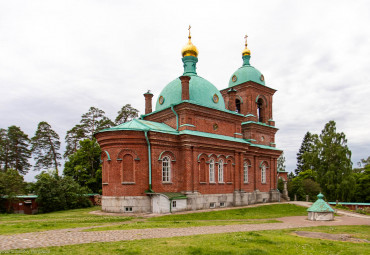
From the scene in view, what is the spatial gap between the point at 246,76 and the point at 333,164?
16086 mm

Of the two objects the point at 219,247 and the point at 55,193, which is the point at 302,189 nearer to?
the point at 55,193

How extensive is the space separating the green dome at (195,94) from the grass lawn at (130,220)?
8.28 m

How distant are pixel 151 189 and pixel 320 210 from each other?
9.88 m

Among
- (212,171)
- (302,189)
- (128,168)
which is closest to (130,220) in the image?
(128,168)

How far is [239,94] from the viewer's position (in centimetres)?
2895

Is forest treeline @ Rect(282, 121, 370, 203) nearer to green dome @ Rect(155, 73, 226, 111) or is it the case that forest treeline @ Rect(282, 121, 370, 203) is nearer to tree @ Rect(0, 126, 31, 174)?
green dome @ Rect(155, 73, 226, 111)

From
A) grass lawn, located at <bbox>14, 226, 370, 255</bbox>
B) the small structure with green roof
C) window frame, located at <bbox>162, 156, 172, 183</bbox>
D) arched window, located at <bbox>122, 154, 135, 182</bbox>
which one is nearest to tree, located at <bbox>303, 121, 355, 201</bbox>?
the small structure with green roof

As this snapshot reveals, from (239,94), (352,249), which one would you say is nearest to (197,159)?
(239,94)

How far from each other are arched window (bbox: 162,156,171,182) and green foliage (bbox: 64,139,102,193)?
11866 millimetres

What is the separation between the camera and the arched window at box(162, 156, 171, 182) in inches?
788

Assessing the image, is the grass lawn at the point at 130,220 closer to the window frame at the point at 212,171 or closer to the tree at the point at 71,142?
the window frame at the point at 212,171

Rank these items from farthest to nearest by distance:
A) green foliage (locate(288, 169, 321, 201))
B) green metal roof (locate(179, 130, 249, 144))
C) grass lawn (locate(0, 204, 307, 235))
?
green foliage (locate(288, 169, 321, 201)) < green metal roof (locate(179, 130, 249, 144)) < grass lawn (locate(0, 204, 307, 235))

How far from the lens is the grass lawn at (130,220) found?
12094 millimetres

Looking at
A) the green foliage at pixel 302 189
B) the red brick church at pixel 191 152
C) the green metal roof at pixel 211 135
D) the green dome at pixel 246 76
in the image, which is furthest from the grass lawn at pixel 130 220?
the green dome at pixel 246 76
